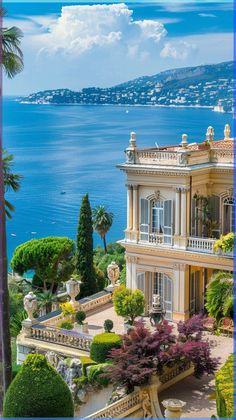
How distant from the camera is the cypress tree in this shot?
93.1ft

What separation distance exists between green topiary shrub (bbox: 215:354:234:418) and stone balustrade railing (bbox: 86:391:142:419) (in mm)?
2532

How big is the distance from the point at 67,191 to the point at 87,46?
28.8 meters

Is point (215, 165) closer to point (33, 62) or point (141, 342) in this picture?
point (141, 342)

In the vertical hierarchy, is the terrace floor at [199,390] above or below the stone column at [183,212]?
below

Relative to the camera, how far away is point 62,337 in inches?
786

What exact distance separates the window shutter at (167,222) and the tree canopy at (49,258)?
8753 mm

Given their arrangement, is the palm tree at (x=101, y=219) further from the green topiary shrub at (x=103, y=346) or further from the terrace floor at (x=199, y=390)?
the green topiary shrub at (x=103, y=346)

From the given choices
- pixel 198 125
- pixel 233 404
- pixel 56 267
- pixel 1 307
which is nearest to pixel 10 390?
pixel 1 307

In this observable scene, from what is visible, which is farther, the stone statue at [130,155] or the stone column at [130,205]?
the stone column at [130,205]

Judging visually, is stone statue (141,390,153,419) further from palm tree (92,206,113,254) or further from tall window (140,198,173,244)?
palm tree (92,206,113,254)

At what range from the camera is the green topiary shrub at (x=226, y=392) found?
12.4 m

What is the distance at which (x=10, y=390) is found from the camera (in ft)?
45.3

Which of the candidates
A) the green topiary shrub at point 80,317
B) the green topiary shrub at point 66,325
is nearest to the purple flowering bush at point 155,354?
the green topiary shrub at point 80,317

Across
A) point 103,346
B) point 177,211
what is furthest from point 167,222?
point 103,346
